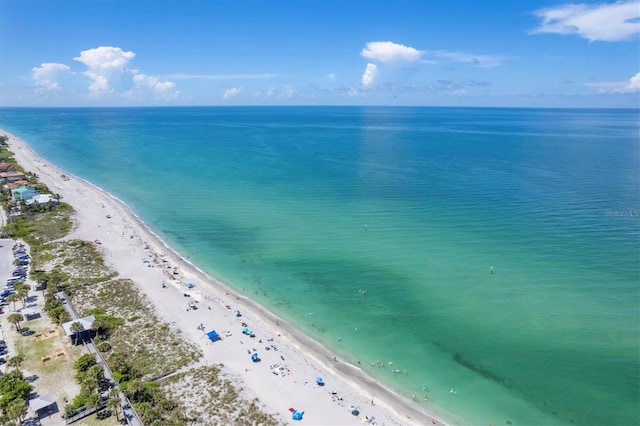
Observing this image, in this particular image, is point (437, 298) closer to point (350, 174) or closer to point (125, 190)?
point (350, 174)

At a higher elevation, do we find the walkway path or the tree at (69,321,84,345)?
the tree at (69,321,84,345)

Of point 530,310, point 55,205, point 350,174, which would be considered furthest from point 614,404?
point 55,205

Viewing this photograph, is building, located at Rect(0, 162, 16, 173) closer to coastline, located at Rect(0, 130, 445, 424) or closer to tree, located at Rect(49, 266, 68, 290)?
coastline, located at Rect(0, 130, 445, 424)

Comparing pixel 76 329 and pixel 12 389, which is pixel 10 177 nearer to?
pixel 76 329

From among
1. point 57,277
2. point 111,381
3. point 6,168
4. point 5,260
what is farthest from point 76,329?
point 6,168

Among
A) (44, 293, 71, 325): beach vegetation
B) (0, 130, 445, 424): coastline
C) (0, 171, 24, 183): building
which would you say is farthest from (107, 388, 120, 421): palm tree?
(0, 171, 24, 183): building
